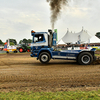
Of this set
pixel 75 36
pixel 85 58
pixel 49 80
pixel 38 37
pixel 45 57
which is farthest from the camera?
pixel 75 36

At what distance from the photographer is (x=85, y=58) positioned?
8.35 metres

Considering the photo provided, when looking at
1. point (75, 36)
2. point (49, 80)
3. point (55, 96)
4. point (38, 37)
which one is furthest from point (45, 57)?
point (75, 36)

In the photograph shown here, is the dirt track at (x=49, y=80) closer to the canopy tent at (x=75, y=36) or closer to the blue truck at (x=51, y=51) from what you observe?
the blue truck at (x=51, y=51)

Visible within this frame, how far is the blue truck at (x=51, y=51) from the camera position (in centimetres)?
834

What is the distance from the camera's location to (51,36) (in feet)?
30.8

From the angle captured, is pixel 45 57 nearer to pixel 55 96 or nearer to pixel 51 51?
pixel 51 51

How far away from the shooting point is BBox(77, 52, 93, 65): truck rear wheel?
27.1ft

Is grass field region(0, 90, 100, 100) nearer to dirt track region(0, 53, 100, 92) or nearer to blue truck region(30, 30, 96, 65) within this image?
dirt track region(0, 53, 100, 92)

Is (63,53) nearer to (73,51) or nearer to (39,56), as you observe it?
(73,51)

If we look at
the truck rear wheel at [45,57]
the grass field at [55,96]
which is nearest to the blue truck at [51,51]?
the truck rear wheel at [45,57]

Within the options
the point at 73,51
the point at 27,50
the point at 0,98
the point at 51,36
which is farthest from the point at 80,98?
the point at 27,50

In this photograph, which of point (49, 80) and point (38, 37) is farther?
point (38, 37)

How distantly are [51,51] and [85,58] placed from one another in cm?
260

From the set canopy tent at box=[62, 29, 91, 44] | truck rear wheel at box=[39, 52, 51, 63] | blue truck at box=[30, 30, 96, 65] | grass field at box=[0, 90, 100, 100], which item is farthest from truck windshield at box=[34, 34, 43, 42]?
A: canopy tent at box=[62, 29, 91, 44]
